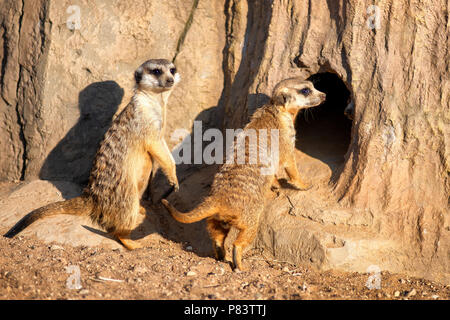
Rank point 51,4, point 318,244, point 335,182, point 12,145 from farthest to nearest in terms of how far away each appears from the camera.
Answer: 1. point 12,145
2. point 51,4
3. point 335,182
4. point 318,244

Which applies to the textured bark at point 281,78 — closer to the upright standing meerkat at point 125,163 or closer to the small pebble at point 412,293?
the small pebble at point 412,293

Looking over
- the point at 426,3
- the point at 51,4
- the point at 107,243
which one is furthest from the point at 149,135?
the point at 426,3

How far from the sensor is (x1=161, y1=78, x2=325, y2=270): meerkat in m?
3.39

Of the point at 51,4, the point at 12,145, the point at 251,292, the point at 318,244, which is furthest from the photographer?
the point at 12,145

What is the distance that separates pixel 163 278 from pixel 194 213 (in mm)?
458

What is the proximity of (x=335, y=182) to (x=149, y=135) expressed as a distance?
152 cm

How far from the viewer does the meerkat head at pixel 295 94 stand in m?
3.93

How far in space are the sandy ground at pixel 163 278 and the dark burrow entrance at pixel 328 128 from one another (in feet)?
3.26

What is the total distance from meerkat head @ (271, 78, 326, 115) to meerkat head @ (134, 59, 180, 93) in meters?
0.87

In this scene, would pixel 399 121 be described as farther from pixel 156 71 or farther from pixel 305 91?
pixel 156 71

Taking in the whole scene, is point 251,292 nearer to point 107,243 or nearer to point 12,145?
point 107,243

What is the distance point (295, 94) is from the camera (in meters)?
3.94

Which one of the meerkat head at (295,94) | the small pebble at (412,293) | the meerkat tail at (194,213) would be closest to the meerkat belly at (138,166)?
the meerkat tail at (194,213)

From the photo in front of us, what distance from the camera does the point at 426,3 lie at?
3578mm
